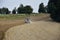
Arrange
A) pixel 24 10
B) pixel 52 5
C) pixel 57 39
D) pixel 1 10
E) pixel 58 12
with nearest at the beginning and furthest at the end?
pixel 57 39 < pixel 58 12 < pixel 52 5 < pixel 24 10 < pixel 1 10

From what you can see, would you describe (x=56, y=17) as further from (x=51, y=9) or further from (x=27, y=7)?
(x=27, y=7)

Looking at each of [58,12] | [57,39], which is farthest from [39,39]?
[58,12]

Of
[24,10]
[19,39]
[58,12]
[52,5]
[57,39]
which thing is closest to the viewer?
[57,39]

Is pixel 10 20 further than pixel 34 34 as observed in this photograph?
Yes

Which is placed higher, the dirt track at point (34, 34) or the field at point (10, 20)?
the dirt track at point (34, 34)

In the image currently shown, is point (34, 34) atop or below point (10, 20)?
atop

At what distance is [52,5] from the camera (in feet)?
154

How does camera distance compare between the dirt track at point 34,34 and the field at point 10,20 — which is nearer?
the dirt track at point 34,34

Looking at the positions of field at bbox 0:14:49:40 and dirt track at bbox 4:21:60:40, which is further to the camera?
field at bbox 0:14:49:40

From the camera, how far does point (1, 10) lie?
104812 mm

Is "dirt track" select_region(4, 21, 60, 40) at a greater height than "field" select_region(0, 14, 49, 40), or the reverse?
"dirt track" select_region(4, 21, 60, 40)

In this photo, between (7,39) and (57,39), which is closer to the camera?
(57,39)

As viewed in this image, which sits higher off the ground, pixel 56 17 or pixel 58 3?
pixel 58 3

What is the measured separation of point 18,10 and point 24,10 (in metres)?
3.96
